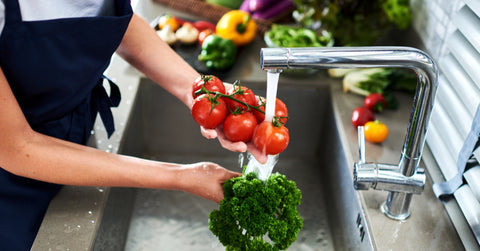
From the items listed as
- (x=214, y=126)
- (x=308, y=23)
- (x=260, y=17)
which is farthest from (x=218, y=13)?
(x=214, y=126)

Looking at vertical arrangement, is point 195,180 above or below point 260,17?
above

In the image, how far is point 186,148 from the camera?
1.61 metres

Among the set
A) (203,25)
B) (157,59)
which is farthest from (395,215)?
(203,25)

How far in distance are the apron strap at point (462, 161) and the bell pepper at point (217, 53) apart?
32.3 inches

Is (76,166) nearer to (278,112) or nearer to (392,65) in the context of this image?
(278,112)

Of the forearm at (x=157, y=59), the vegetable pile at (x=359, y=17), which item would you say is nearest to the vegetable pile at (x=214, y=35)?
the vegetable pile at (x=359, y=17)

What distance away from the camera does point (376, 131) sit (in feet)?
4.27

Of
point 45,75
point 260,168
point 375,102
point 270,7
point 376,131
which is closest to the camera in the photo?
point 45,75

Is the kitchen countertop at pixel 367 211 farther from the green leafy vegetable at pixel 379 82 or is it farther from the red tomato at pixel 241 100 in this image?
the red tomato at pixel 241 100

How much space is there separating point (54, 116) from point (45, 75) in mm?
147

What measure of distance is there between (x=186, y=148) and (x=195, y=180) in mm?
593

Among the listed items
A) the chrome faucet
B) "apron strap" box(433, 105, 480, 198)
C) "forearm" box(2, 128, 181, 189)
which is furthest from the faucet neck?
"forearm" box(2, 128, 181, 189)

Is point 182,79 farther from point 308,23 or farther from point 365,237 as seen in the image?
point 308,23

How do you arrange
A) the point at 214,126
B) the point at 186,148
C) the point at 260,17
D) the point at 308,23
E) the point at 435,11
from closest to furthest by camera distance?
the point at 214,126 < the point at 435,11 < the point at 186,148 < the point at 308,23 < the point at 260,17
